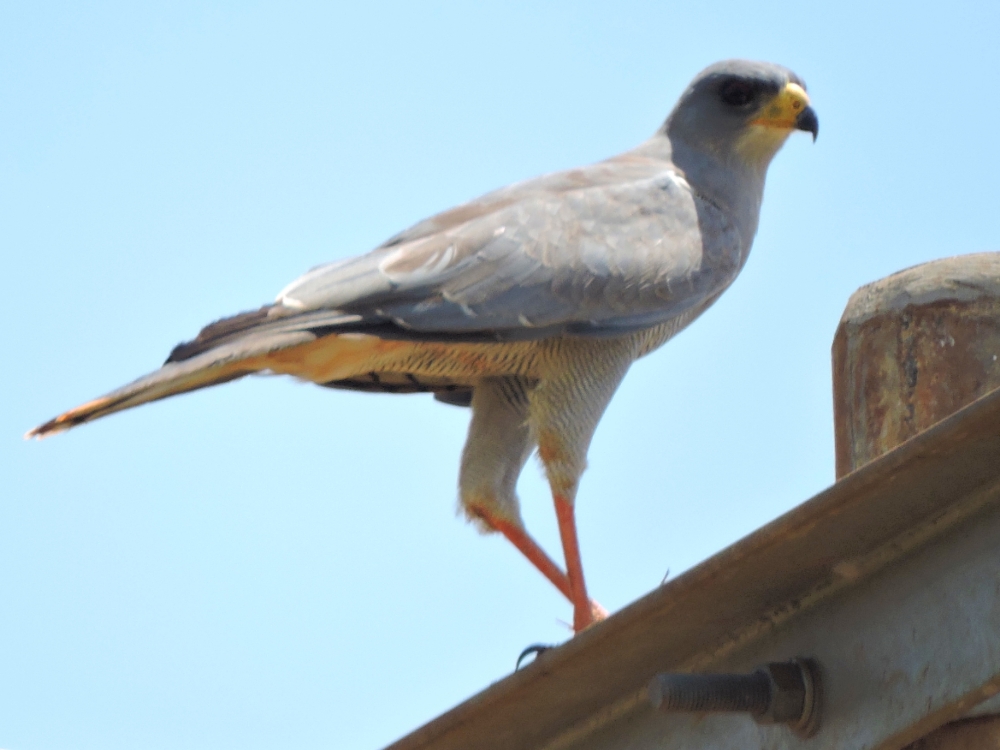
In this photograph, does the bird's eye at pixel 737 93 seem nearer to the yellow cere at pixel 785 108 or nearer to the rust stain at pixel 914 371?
the yellow cere at pixel 785 108

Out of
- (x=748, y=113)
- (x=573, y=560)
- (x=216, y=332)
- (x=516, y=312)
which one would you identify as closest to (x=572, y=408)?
(x=516, y=312)

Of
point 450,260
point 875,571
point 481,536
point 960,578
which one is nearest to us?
point 960,578

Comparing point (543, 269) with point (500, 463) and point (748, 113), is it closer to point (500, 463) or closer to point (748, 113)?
point (500, 463)

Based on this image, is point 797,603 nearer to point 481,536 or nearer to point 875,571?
point 875,571

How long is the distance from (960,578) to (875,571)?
0.73 ft

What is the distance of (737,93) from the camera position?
609 cm

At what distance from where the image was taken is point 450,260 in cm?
517

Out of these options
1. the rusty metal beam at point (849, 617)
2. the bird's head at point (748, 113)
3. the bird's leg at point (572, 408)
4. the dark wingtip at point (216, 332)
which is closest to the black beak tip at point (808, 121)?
the bird's head at point (748, 113)

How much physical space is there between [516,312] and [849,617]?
8.24 ft

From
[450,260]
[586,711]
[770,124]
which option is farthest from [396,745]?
[770,124]

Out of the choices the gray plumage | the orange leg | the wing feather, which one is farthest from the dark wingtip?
the orange leg

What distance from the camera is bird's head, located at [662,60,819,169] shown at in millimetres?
5980

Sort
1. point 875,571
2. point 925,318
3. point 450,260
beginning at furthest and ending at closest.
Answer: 1. point 450,260
2. point 925,318
3. point 875,571

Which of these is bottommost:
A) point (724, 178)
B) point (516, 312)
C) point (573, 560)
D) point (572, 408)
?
point (573, 560)
